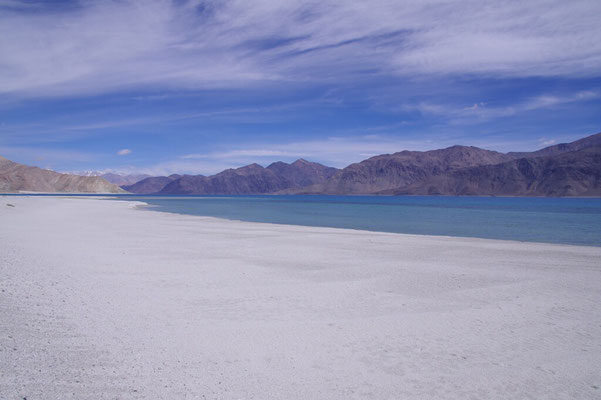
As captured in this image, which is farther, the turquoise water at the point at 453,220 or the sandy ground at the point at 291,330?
the turquoise water at the point at 453,220

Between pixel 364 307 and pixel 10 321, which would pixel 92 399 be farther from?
pixel 364 307

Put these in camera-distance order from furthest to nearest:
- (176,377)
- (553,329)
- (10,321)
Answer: (553,329)
(10,321)
(176,377)

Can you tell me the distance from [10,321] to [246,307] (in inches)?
143

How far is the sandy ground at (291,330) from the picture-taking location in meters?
4.39

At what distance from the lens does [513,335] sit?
6.05 m

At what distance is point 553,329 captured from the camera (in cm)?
632

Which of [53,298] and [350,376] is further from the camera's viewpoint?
[53,298]

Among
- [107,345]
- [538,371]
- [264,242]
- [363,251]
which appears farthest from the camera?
[264,242]

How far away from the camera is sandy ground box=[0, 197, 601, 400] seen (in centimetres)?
439

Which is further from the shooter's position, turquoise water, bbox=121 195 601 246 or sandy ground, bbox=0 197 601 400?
turquoise water, bbox=121 195 601 246

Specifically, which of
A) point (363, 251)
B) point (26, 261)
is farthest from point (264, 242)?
point (26, 261)

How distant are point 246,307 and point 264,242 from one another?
10.5m

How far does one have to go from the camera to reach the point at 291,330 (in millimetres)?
6086

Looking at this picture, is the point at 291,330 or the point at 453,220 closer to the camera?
the point at 291,330
